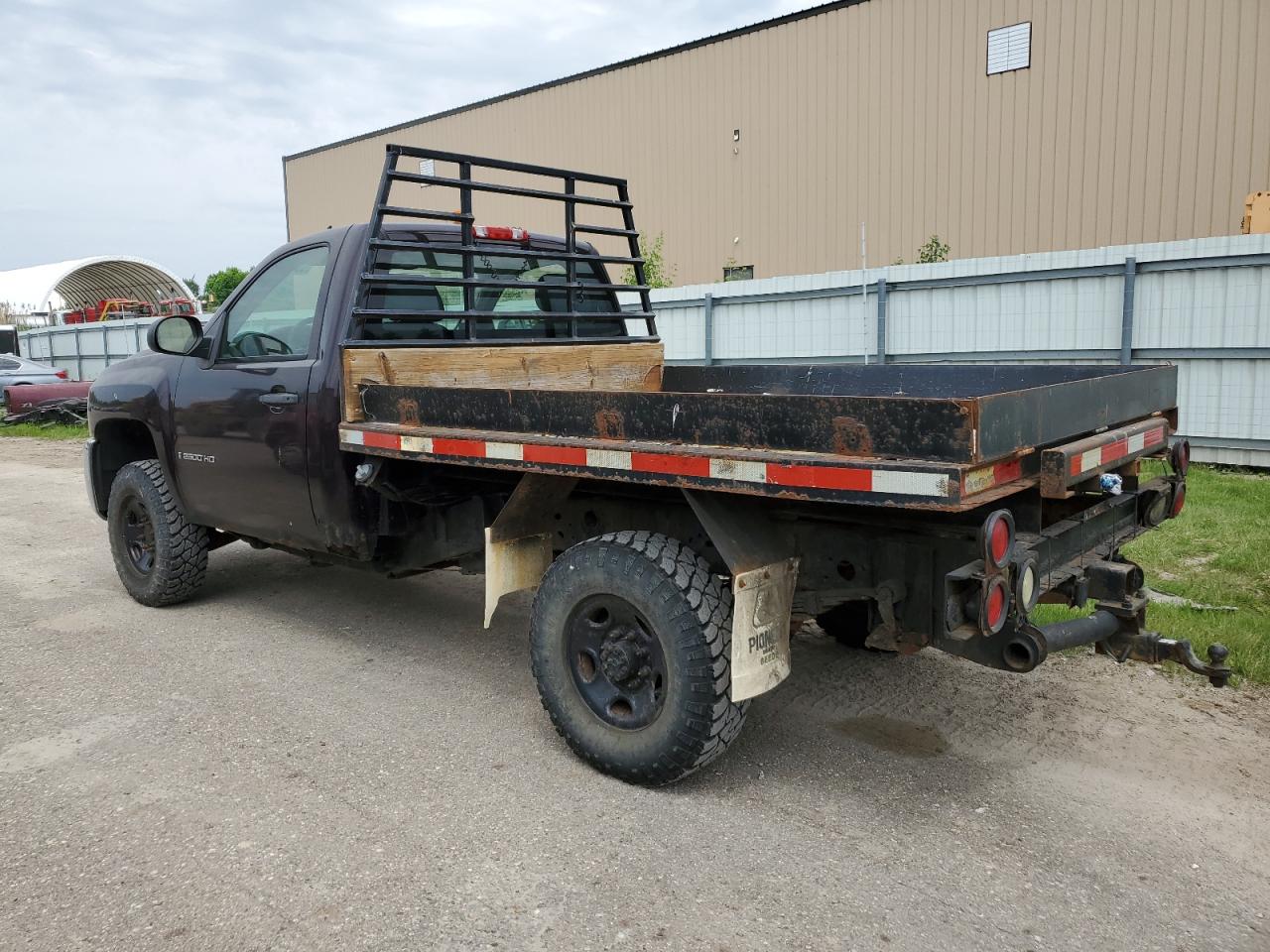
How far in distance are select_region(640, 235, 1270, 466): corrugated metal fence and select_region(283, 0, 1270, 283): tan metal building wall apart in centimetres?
743

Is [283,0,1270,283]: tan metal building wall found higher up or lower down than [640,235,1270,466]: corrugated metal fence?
higher up

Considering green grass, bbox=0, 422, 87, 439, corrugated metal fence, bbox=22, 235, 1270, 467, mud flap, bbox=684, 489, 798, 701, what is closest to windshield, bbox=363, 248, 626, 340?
mud flap, bbox=684, 489, 798, 701

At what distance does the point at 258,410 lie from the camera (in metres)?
4.92

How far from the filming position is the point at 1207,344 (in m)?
9.68

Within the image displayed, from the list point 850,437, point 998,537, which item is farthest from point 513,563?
point 998,537

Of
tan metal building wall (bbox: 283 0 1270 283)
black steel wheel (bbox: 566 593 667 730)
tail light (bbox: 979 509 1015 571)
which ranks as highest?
tan metal building wall (bbox: 283 0 1270 283)

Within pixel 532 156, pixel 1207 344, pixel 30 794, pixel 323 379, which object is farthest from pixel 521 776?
pixel 532 156

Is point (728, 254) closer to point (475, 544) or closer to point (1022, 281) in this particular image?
point (1022, 281)

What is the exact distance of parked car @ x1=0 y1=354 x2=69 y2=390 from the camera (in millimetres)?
19781

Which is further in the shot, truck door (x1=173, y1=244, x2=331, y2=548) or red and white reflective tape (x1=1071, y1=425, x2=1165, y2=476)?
truck door (x1=173, y1=244, x2=331, y2=548)

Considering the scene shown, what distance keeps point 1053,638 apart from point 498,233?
126 inches

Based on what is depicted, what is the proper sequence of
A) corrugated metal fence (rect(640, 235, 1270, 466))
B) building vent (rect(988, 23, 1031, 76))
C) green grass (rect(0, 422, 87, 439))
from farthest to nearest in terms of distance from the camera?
green grass (rect(0, 422, 87, 439)) < building vent (rect(988, 23, 1031, 76)) < corrugated metal fence (rect(640, 235, 1270, 466))

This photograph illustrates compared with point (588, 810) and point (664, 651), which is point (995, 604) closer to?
point (664, 651)

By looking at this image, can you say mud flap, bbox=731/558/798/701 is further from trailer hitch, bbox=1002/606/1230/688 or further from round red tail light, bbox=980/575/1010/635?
trailer hitch, bbox=1002/606/1230/688
